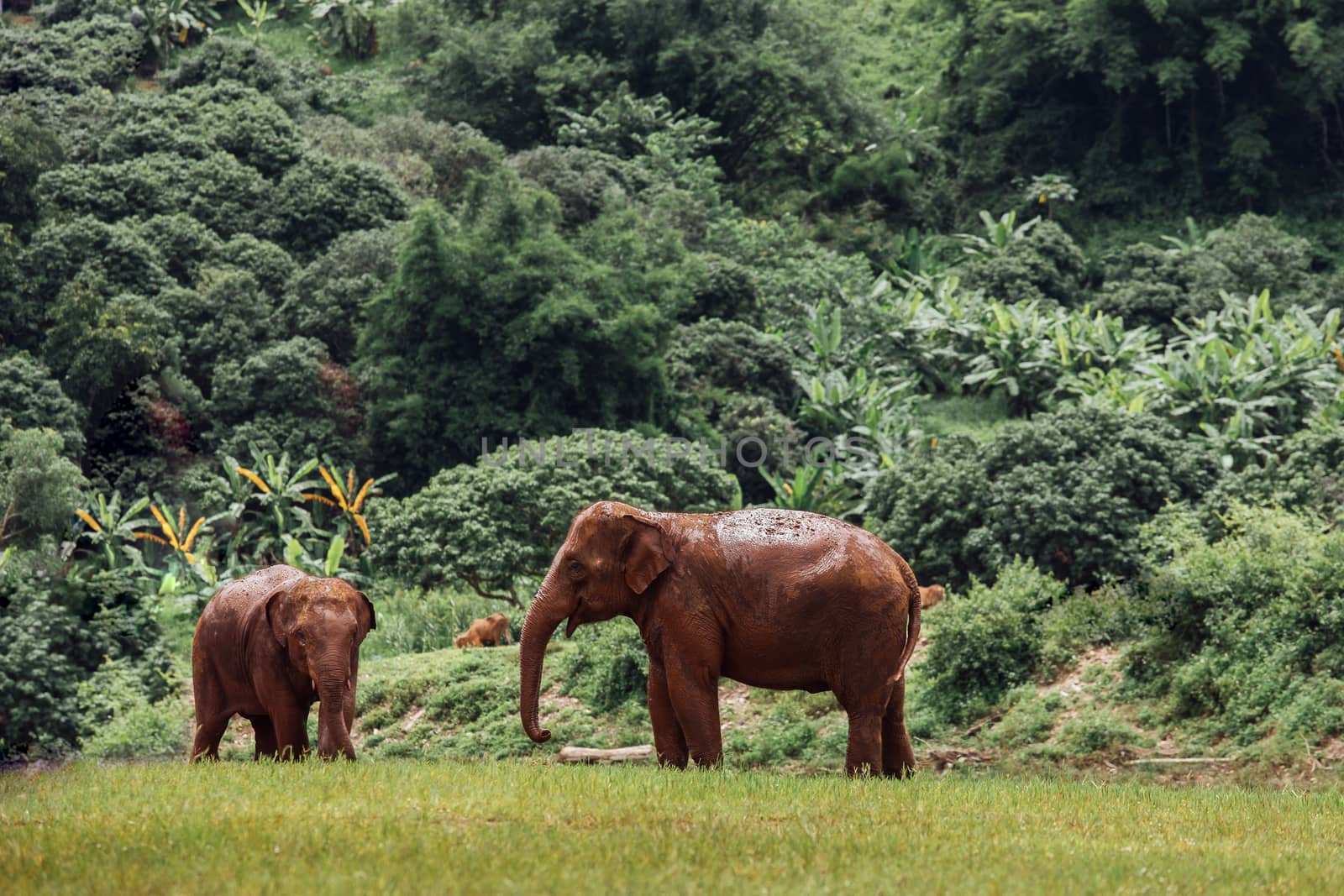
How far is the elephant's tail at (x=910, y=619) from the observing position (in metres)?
12.0

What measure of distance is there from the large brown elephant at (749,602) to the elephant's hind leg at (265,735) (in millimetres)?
2942

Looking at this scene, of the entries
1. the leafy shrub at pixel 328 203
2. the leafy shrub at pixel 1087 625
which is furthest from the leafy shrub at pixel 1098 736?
the leafy shrub at pixel 328 203

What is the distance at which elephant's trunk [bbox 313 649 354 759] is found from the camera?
497 inches

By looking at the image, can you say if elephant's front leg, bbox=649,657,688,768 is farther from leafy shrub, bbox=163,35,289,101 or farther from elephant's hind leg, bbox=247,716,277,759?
leafy shrub, bbox=163,35,289,101

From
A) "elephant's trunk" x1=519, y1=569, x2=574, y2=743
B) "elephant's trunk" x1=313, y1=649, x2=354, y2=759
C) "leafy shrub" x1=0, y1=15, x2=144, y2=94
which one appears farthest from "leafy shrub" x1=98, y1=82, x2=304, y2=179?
"elephant's trunk" x1=519, y1=569, x2=574, y2=743

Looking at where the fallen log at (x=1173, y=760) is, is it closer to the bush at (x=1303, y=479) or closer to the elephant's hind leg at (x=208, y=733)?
the bush at (x=1303, y=479)

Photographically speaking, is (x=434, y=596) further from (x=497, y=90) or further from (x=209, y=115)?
(x=497, y=90)

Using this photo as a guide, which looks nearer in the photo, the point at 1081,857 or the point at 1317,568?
the point at 1081,857

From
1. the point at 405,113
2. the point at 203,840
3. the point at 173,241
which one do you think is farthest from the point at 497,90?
the point at 203,840

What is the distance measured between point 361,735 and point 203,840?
14.6m

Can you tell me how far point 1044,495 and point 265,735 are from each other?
15364 millimetres

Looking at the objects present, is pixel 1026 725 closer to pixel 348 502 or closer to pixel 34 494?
pixel 348 502

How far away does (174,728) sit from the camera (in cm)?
2261

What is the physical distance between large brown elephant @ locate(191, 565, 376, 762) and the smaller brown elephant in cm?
1053
